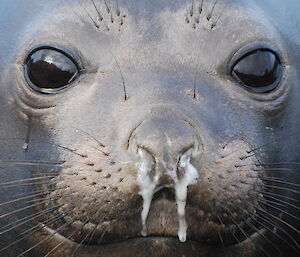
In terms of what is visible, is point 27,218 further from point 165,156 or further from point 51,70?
point 165,156

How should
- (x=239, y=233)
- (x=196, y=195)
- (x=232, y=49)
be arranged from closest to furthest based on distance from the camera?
(x=196, y=195) → (x=239, y=233) → (x=232, y=49)

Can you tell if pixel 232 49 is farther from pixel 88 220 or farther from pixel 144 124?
pixel 88 220

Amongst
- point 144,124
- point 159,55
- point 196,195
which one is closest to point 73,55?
point 159,55

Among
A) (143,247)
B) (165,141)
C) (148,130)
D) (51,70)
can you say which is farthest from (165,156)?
(51,70)

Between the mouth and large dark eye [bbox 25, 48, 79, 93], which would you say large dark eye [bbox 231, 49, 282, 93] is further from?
large dark eye [bbox 25, 48, 79, 93]

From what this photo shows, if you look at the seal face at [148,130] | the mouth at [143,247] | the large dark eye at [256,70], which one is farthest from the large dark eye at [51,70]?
the large dark eye at [256,70]

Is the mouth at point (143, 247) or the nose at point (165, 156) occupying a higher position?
the nose at point (165, 156)

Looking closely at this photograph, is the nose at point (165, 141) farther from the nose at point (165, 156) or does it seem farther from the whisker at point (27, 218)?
the whisker at point (27, 218)
